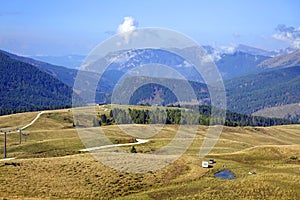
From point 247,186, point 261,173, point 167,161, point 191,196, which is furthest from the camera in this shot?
point 167,161

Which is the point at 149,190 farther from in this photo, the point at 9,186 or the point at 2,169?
the point at 2,169

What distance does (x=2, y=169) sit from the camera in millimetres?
71125

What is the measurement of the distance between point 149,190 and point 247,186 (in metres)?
16.4

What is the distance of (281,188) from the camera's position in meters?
62.7

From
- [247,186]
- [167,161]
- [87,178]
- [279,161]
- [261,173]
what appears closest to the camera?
[247,186]

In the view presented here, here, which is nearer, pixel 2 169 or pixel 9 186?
pixel 9 186

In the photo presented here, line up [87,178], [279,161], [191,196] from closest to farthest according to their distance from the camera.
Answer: [191,196] < [87,178] < [279,161]

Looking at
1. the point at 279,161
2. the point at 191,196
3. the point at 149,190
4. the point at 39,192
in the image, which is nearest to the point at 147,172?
the point at 149,190

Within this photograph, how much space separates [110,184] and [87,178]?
5067 millimetres

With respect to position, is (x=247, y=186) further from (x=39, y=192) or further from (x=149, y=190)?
(x=39, y=192)

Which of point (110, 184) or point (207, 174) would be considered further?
point (207, 174)

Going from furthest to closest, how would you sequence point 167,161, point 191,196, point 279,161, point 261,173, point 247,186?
point 279,161, point 167,161, point 261,173, point 247,186, point 191,196

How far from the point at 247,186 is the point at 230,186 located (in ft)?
9.24

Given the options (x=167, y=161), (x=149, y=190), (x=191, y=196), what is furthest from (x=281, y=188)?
(x=167, y=161)
